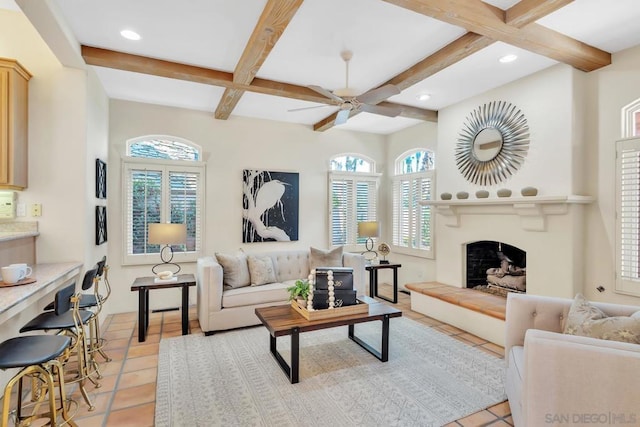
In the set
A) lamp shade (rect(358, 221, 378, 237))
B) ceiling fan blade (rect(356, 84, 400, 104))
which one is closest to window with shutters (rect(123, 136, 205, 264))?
lamp shade (rect(358, 221, 378, 237))

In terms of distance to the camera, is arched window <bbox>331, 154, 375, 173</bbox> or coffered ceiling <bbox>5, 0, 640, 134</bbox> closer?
coffered ceiling <bbox>5, 0, 640, 134</bbox>

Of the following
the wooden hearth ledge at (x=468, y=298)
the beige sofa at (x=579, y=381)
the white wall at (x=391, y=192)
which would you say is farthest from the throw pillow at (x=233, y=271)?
the beige sofa at (x=579, y=381)

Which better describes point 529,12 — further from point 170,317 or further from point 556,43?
point 170,317

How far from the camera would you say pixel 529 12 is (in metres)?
2.35

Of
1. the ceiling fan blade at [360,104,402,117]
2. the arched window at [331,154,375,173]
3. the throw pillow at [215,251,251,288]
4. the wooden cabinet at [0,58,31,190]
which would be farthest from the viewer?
the arched window at [331,154,375,173]

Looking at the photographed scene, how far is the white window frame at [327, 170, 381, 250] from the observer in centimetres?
592

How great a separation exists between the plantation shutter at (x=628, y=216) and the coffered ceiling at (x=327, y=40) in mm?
953

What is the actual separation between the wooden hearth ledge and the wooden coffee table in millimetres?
1220

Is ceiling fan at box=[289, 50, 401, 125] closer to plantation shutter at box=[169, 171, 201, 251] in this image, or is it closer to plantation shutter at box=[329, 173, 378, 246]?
plantation shutter at box=[329, 173, 378, 246]

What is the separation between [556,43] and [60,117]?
15.4 feet

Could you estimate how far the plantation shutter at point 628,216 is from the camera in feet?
9.87

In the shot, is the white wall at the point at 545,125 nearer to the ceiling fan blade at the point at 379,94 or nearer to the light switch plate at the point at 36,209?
the ceiling fan blade at the point at 379,94

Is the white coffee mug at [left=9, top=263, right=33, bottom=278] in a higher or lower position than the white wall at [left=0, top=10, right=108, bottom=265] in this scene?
lower

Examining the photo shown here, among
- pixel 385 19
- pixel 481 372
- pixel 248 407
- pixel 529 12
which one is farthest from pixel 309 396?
pixel 529 12
